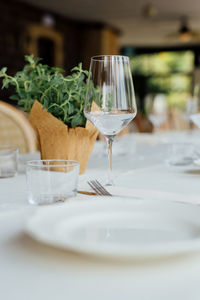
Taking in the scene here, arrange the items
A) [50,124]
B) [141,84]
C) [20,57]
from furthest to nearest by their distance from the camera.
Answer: [141,84], [20,57], [50,124]

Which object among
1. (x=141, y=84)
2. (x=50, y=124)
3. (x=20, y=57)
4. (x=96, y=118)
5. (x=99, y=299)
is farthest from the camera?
(x=141, y=84)

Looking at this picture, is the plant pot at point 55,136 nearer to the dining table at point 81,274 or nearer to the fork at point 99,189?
the fork at point 99,189

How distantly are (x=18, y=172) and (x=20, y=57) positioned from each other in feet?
21.4

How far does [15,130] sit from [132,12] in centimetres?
707

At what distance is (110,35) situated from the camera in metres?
9.60

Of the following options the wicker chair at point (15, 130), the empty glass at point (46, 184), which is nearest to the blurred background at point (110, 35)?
the wicker chair at point (15, 130)

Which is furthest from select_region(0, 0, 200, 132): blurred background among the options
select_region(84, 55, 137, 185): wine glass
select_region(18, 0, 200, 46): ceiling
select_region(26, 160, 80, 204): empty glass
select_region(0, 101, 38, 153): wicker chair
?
select_region(26, 160, 80, 204): empty glass

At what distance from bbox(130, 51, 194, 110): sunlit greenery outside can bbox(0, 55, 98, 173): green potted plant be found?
11.5 m

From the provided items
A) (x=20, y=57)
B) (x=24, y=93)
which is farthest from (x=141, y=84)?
(x=24, y=93)

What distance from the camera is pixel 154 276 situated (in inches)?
14.0

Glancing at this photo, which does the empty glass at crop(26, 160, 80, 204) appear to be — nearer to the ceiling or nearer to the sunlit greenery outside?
the ceiling

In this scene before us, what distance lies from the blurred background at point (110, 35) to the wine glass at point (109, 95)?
3.30 m

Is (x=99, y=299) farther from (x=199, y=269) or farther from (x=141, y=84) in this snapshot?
(x=141, y=84)

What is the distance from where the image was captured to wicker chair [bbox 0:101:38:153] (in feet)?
5.09
